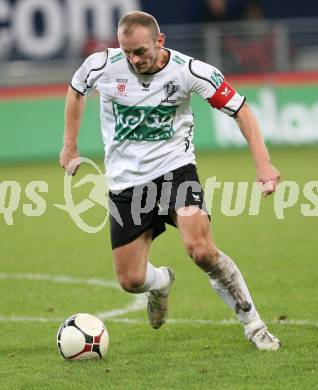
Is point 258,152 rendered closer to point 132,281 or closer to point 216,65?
point 132,281

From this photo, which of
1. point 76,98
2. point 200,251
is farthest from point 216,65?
point 200,251

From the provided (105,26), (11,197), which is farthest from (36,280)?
(105,26)

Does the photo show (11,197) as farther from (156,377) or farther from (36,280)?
(156,377)

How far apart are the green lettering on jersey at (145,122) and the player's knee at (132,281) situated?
0.89 metres

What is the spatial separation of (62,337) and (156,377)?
2.58 ft

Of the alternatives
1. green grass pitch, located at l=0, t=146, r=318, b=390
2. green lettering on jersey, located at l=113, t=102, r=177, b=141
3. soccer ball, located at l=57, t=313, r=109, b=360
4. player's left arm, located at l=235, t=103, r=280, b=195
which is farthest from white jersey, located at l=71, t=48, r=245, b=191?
green grass pitch, located at l=0, t=146, r=318, b=390

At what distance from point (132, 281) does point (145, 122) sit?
3.37 ft

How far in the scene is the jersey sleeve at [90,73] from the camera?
682 cm

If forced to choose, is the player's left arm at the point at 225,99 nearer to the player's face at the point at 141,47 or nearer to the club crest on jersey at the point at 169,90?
the club crest on jersey at the point at 169,90

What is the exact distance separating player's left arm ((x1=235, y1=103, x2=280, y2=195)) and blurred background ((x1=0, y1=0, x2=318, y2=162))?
13.0 metres

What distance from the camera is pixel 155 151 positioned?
267 inches

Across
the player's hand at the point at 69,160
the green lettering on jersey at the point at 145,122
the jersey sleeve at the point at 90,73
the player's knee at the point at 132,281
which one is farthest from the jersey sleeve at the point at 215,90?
the player's knee at the point at 132,281

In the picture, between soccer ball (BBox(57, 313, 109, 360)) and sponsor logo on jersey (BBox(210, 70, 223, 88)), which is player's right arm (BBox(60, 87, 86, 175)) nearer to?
sponsor logo on jersey (BBox(210, 70, 223, 88))

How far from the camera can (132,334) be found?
7.25m
